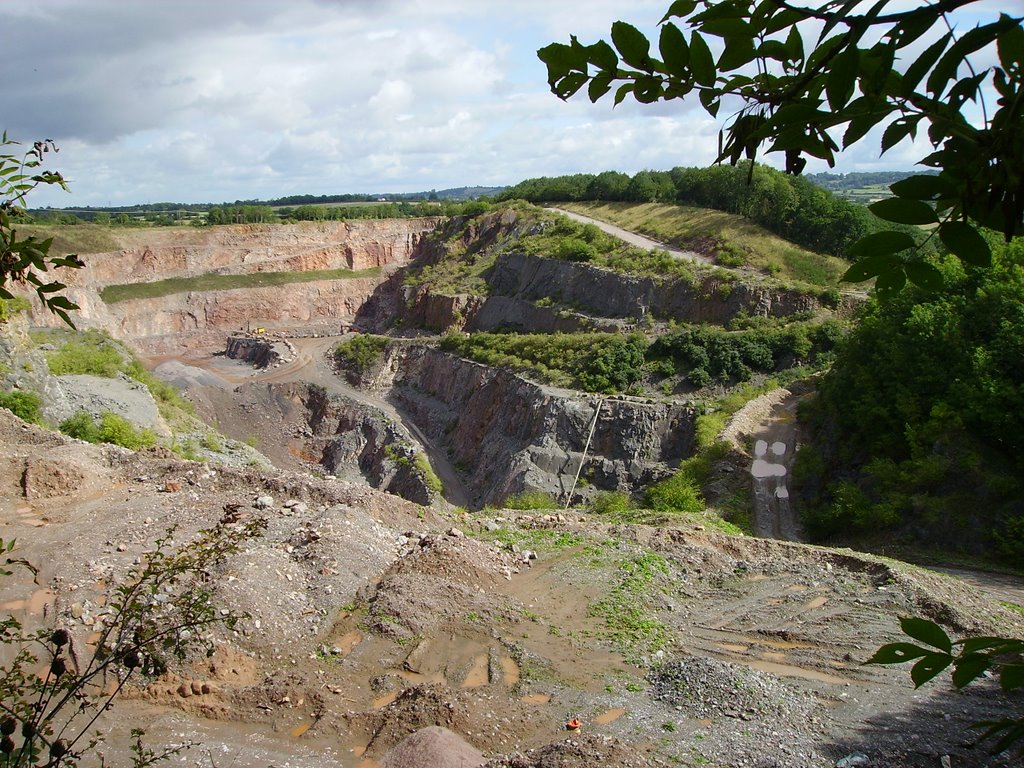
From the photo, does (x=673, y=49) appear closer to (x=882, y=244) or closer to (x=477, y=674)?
(x=882, y=244)

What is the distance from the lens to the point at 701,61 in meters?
1.67

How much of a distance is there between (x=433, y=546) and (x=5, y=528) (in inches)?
250

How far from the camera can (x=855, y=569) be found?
12750 mm

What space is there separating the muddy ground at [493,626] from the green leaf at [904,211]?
21.2ft

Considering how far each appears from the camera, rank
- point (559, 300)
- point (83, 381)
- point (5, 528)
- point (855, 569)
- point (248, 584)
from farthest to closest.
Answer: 1. point (559, 300)
2. point (83, 381)
3. point (855, 569)
4. point (5, 528)
5. point (248, 584)

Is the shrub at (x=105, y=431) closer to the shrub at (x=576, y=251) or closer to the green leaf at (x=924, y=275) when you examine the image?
the green leaf at (x=924, y=275)

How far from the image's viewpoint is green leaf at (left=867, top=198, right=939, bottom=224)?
4.66 ft

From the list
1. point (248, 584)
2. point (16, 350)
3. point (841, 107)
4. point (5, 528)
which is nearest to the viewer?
point (841, 107)


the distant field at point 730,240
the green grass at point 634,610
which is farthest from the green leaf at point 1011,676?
the distant field at point 730,240

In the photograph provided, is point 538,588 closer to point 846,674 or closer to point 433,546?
point 433,546

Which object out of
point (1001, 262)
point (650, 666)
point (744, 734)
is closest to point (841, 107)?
point (744, 734)

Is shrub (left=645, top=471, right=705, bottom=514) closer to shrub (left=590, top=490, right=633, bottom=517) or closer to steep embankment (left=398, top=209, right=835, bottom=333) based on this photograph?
shrub (left=590, top=490, right=633, bottom=517)

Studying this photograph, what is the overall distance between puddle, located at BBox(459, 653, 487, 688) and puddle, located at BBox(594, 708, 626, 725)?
1.45 meters

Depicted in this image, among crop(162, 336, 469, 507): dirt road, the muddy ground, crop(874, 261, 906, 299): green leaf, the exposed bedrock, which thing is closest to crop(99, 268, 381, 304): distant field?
crop(162, 336, 469, 507): dirt road
